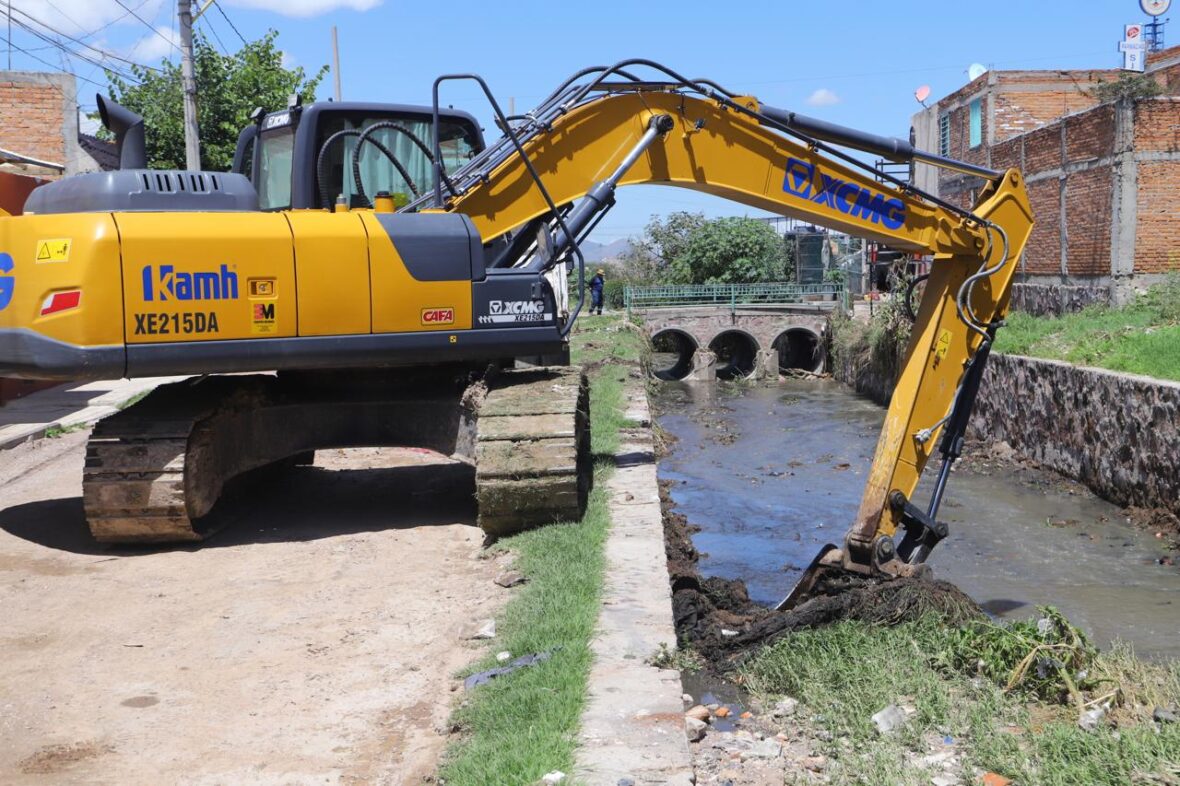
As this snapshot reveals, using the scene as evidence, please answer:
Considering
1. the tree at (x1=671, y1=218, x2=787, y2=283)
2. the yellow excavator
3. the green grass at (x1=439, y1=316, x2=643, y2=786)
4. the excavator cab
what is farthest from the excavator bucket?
the tree at (x1=671, y1=218, x2=787, y2=283)

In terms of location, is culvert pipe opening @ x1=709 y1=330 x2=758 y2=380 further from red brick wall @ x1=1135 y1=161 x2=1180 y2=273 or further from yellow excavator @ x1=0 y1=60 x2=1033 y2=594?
yellow excavator @ x1=0 y1=60 x2=1033 y2=594

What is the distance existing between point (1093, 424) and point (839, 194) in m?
8.31

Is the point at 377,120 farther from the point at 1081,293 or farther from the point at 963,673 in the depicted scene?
the point at 1081,293

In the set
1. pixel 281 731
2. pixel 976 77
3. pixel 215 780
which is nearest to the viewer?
pixel 215 780

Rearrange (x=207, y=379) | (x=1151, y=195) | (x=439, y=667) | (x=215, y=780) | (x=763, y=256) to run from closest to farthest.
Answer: (x=215, y=780) < (x=439, y=667) < (x=207, y=379) < (x=1151, y=195) < (x=763, y=256)

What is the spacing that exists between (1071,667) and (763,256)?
4051 centimetres

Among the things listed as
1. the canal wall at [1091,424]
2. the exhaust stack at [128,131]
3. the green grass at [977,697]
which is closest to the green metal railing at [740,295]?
the canal wall at [1091,424]

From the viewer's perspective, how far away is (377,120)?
8.73 m

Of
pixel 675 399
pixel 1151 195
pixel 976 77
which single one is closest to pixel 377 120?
pixel 1151 195

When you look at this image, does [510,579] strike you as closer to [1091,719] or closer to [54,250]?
[1091,719]

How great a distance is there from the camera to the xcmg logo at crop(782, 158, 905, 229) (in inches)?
313

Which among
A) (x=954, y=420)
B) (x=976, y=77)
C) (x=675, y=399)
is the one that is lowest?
(x=675, y=399)

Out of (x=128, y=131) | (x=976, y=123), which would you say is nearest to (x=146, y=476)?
(x=128, y=131)

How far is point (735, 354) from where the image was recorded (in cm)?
4147
